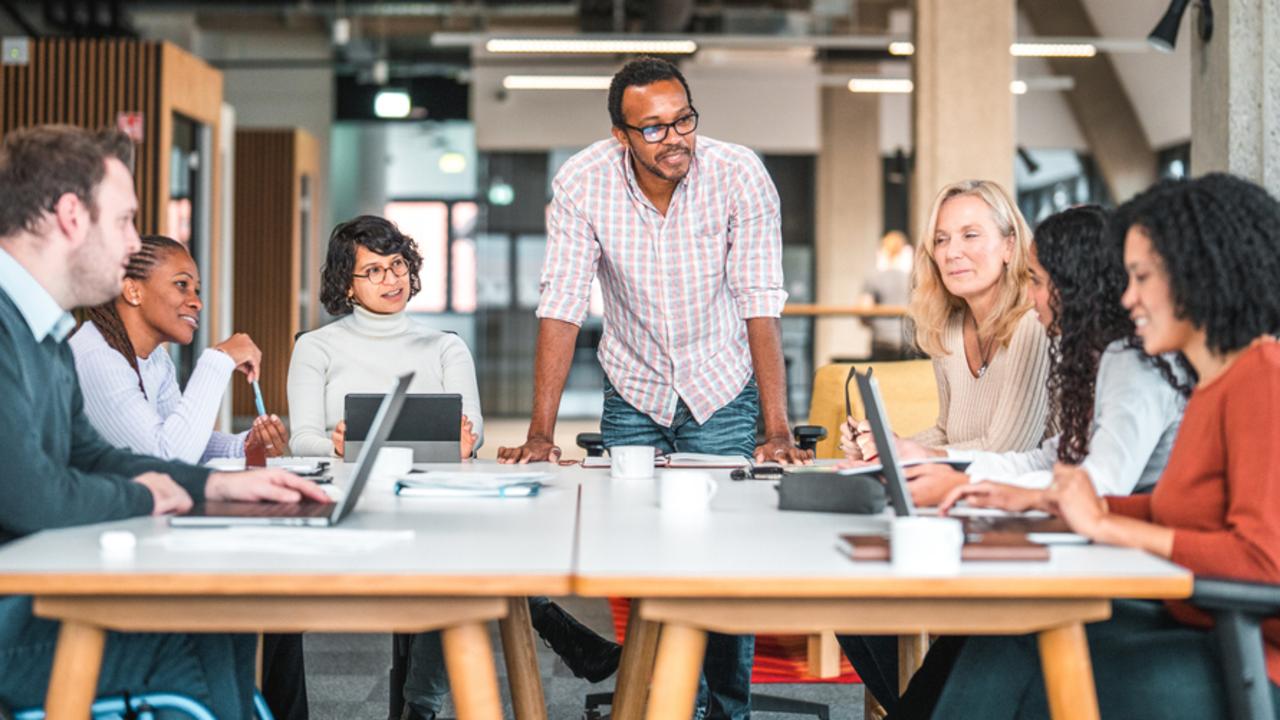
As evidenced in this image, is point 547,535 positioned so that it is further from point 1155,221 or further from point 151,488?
point 1155,221

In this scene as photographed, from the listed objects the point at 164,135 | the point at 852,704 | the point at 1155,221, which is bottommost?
the point at 852,704

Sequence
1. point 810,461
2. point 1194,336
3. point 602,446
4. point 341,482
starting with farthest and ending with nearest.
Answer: point 602,446, point 810,461, point 341,482, point 1194,336

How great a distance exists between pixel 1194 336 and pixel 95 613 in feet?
4.99

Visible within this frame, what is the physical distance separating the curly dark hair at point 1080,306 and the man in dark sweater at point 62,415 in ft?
4.41

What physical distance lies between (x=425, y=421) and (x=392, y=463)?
1.16ft

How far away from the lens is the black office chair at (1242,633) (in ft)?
5.23

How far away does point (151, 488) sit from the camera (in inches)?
77.2

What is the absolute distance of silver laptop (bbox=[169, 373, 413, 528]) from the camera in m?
1.80

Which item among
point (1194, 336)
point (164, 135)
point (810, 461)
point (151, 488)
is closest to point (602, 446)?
point (810, 461)

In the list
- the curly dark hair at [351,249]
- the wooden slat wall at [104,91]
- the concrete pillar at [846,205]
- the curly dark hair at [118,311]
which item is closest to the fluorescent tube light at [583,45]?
the wooden slat wall at [104,91]

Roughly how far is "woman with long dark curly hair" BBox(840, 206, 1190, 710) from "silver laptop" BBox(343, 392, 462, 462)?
3.18ft

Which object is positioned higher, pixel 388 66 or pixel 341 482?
pixel 388 66

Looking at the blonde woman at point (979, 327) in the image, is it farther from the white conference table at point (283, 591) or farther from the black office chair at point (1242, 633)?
the white conference table at point (283, 591)

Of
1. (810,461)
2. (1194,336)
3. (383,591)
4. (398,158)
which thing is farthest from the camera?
(398,158)
